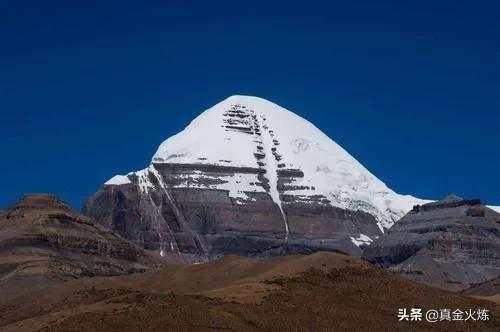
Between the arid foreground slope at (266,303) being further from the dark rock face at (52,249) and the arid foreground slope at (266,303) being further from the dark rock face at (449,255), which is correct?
the dark rock face at (449,255)

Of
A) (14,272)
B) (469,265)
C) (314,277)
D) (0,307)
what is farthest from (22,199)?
(314,277)

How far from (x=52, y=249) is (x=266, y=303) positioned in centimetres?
7739

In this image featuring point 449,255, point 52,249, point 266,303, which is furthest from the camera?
Answer: point 449,255

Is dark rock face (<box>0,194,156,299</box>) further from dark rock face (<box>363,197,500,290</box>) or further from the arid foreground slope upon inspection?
dark rock face (<box>363,197,500,290</box>)

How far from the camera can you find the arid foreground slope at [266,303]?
6119cm

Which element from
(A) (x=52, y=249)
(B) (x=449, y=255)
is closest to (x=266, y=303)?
(A) (x=52, y=249)

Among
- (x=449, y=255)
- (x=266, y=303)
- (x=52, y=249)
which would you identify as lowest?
(x=266, y=303)

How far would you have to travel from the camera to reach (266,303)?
213ft

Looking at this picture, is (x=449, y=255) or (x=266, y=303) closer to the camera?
(x=266, y=303)

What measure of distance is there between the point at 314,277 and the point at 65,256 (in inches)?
2809

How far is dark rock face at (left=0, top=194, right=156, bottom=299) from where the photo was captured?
125 metres

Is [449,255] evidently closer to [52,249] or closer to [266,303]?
[52,249]

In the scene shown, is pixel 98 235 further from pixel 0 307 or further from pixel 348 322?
pixel 348 322

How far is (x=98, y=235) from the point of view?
495ft
